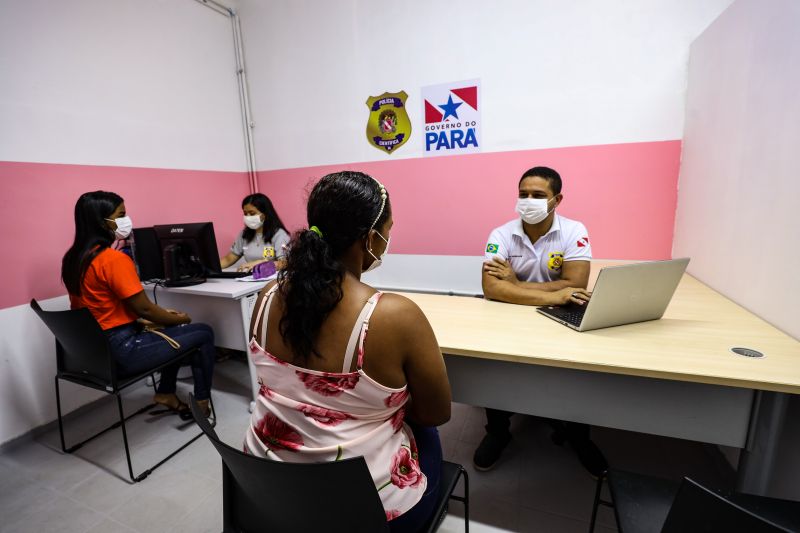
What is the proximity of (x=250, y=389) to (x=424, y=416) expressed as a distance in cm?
202

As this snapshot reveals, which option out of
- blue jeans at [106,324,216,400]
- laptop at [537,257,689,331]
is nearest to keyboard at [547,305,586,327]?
laptop at [537,257,689,331]

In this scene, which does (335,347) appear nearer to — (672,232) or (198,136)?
(672,232)

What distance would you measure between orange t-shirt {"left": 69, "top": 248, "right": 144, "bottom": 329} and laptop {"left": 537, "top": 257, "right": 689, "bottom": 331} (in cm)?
196

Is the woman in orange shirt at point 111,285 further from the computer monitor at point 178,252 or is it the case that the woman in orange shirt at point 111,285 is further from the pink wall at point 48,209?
the pink wall at point 48,209

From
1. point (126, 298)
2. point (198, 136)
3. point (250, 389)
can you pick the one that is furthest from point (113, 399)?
point (198, 136)

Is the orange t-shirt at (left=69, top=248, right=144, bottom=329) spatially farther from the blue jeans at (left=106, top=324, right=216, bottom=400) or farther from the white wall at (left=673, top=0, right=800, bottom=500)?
the white wall at (left=673, top=0, right=800, bottom=500)

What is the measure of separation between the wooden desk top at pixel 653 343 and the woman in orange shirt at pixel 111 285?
1452mm

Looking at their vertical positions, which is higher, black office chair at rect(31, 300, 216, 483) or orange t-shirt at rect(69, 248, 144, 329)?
orange t-shirt at rect(69, 248, 144, 329)

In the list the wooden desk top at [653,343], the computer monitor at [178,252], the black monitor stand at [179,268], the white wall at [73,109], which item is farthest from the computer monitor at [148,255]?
the wooden desk top at [653,343]

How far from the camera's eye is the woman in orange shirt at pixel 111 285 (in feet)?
5.87

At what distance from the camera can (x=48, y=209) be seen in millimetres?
2164

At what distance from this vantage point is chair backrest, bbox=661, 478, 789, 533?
49cm

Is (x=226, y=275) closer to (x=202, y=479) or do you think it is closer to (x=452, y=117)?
(x=202, y=479)

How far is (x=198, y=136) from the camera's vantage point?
3047 millimetres
